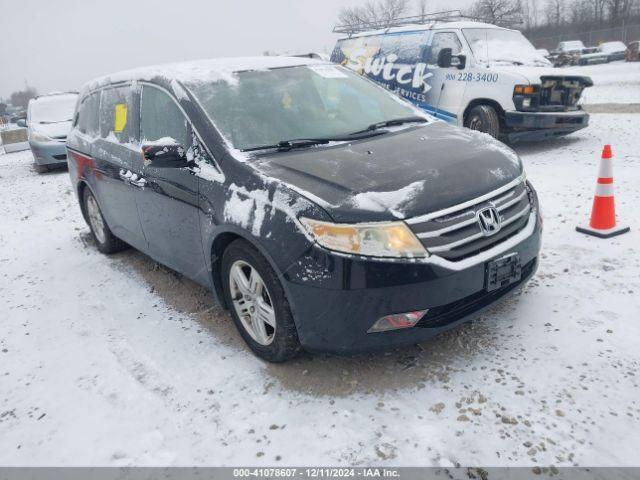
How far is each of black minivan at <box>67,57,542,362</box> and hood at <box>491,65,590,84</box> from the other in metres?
4.37

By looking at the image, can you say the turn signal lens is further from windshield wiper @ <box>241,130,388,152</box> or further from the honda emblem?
windshield wiper @ <box>241,130,388,152</box>

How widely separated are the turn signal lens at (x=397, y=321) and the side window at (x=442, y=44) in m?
6.70

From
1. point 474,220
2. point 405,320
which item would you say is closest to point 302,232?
point 405,320

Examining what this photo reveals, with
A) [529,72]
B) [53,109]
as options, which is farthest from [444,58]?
[53,109]

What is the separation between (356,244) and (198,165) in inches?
50.9

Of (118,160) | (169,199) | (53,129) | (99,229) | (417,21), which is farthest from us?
(53,129)

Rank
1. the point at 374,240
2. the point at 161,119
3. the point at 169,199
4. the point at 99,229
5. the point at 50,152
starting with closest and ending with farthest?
the point at 374,240 → the point at 169,199 → the point at 161,119 → the point at 99,229 → the point at 50,152

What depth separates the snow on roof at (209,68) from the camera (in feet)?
11.6

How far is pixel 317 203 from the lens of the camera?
245cm

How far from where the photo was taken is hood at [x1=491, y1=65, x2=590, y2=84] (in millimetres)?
7418

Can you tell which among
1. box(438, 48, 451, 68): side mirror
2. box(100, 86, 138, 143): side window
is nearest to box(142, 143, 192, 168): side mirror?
box(100, 86, 138, 143): side window

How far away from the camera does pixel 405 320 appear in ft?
8.09

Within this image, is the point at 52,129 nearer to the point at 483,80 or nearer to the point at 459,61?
the point at 459,61

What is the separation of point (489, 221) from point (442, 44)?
6462 mm
